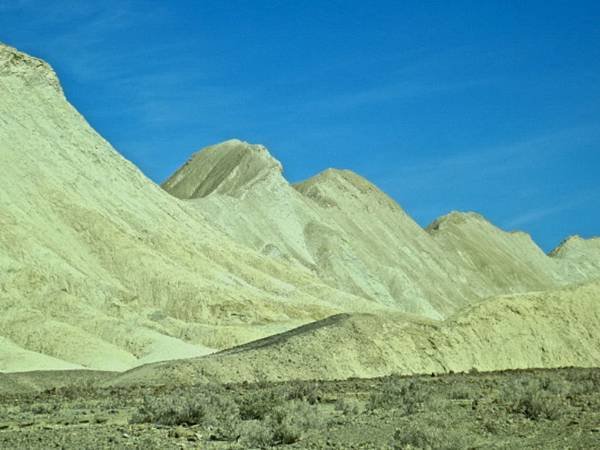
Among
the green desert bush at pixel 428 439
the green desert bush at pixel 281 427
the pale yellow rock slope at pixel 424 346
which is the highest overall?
the pale yellow rock slope at pixel 424 346

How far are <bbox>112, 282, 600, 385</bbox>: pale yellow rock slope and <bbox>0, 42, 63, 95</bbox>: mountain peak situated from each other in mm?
46575

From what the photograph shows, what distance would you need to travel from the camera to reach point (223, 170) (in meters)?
126

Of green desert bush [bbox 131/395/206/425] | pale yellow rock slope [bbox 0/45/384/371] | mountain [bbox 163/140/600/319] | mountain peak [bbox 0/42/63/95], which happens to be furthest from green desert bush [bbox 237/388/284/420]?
mountain [bbox 163/140/600/319]

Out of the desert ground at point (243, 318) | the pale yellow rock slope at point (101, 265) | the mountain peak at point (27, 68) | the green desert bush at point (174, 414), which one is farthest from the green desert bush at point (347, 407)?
the mountain peak at point (27, 68)

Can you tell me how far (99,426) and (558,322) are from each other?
27129 millimetres

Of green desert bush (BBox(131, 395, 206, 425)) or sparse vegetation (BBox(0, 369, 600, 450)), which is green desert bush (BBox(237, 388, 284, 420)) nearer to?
sparse vegetation (BBox(0, 369, 600, 450))

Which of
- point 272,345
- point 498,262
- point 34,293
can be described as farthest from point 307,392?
point 498,262

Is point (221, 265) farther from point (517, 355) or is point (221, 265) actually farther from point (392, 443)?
point (392, 443)

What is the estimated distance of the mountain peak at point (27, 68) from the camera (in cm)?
7938

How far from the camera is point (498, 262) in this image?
148125 mm

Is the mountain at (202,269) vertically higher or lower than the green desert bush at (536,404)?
higher

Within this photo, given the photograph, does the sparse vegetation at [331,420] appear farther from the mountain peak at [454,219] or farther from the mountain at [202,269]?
the mountain peak at [454,219]

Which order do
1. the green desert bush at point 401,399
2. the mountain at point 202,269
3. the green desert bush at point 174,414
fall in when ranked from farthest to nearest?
1. the mountain at point 202,269
2. the green desert bush at point 401,399
3. the green desert bush at point 174,414

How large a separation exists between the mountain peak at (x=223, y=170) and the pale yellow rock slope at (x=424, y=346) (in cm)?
7240
